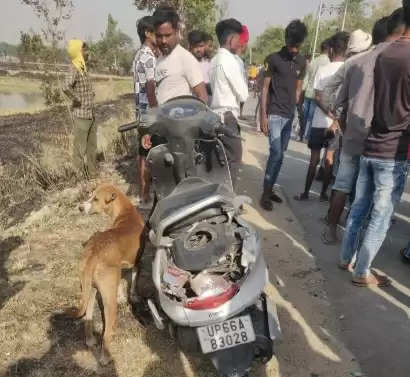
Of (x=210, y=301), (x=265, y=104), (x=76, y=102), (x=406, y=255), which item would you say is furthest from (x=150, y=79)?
(x=406, y=255)

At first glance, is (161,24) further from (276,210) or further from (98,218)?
(276,210)

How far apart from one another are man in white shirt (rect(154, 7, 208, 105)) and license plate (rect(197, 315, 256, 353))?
8.17 feet

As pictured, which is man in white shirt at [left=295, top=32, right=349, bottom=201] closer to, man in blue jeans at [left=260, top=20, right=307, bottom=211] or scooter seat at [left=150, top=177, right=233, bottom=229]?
man in blue jeans at [left=260, top=20, right=307, bottom=211]

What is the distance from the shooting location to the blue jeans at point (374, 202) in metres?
3.09

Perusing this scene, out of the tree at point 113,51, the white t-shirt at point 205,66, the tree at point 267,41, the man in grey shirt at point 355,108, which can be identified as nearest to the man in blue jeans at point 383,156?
the man in grey shirt at point 355,108

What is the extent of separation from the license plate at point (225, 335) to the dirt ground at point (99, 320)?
2.00 feet

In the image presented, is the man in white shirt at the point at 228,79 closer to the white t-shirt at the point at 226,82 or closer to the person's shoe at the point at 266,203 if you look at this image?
the white t-shirt at the point at 226,82

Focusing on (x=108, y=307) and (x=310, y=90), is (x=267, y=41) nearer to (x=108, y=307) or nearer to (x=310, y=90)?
(x=310, y=90)

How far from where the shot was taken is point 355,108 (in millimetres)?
3547

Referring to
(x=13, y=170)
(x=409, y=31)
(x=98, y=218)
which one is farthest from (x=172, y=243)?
(x=13, y=170)

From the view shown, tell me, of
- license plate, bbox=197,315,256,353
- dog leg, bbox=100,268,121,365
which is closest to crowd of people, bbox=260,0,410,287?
license plate, bbox=197,315,256,353

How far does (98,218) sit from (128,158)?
2538 millimetres

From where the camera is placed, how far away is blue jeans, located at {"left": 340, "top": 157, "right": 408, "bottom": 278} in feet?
10.1

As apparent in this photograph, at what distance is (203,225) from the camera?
227cm
